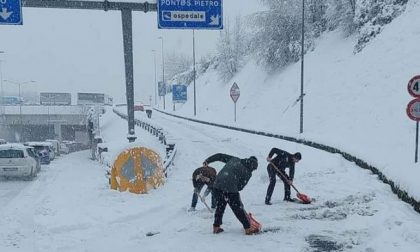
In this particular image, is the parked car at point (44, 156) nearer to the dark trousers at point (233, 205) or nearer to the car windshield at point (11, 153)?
the car windshield at point (11, 153)

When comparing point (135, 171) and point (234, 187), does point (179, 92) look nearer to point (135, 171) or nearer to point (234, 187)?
point (135, 171)

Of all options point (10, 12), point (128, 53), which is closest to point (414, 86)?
point (128, 53)

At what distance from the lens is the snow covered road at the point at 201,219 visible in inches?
300

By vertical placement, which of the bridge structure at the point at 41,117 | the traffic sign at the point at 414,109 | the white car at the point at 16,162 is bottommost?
the bridge structure at the point at 41,117

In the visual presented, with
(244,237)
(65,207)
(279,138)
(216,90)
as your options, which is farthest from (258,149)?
(216,90)

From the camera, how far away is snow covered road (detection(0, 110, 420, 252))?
761cm

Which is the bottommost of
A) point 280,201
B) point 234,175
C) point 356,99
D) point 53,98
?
point 53,98

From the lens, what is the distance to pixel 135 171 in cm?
1211

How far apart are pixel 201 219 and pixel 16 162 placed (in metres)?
11.4

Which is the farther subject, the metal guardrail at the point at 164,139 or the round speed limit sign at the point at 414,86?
the metal guardrail at the point at 164,139

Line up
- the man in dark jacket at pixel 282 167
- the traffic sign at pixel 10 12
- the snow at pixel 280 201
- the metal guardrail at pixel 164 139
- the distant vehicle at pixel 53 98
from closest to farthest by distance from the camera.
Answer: the snow at pixel 280 201, the man in dark jacket at pixel 282 167, the traffic sign at pixel 10 12, the metal guardrail at pixel 164 139, the distant vehicle at pixel 53 98

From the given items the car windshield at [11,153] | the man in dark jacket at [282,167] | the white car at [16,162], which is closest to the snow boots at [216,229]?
the man in dark jacket at [282,167]

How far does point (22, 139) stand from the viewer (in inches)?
3054

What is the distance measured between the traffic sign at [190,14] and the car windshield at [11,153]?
849 centimetres
